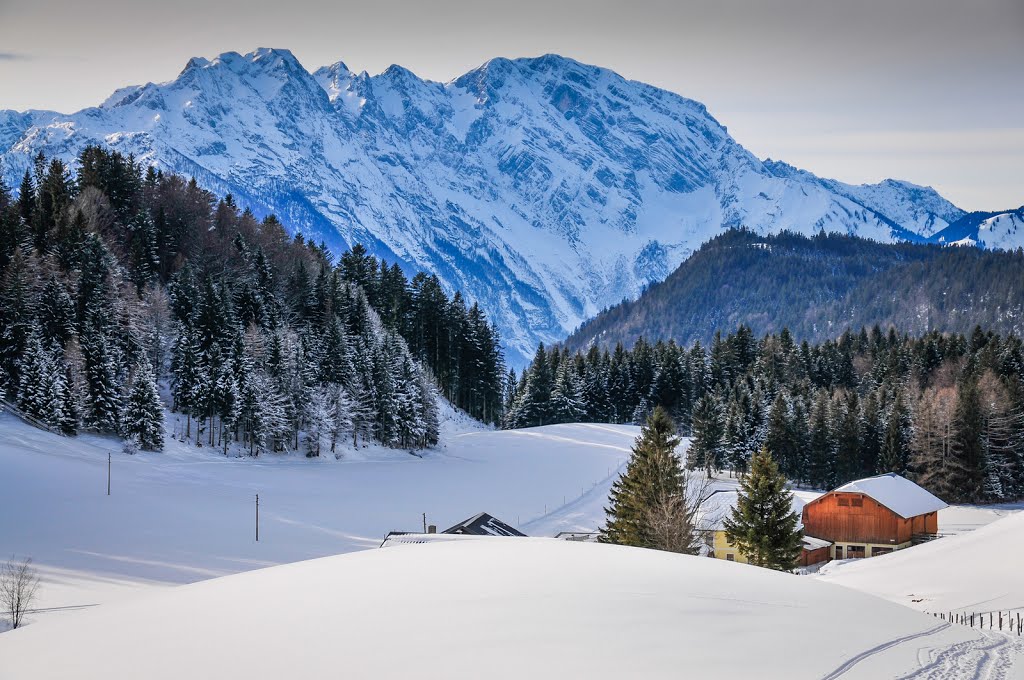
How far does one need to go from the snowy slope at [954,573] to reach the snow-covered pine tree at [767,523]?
271cm

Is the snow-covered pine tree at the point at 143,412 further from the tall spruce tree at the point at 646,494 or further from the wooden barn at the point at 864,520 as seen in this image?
the wooden barn at the point at 864,520

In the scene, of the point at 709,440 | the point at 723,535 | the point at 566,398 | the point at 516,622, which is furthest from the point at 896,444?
the point at 516,622

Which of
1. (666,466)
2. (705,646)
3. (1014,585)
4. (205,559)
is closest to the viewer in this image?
(705,646)

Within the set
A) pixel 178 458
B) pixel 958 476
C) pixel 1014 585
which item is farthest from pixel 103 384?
pixel 958 476

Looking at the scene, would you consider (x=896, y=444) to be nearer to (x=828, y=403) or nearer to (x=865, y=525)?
(x=828, y=403)

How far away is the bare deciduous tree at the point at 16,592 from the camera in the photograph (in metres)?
31.4

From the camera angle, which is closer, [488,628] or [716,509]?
[488,628]

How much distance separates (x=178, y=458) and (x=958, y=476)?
69.2m

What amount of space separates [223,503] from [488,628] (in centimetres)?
4819

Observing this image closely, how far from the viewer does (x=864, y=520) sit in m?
62.3


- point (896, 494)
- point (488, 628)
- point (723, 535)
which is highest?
point (488, 628)

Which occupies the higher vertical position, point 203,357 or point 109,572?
point 203,357

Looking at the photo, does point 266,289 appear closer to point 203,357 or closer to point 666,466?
point 203,357

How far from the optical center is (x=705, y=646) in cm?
1371
